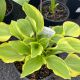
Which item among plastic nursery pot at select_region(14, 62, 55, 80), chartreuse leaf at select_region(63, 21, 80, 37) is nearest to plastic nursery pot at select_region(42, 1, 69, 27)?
chartreuse leaf at select_region(63, 21, 80, 37)

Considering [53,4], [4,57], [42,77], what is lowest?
[42,77]

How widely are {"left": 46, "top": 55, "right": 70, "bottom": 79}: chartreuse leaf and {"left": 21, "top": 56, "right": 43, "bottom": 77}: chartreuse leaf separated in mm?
41

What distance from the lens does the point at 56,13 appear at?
55.0 inches

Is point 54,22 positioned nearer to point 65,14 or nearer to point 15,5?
point 65,14

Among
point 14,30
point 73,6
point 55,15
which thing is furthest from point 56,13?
point 14,30

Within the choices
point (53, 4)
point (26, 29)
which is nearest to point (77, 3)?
point (53, 4)

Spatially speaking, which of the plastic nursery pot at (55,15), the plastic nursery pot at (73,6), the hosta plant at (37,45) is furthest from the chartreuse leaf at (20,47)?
the plastic nursery pot at (73,6)

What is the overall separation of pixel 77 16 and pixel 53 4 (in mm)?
290

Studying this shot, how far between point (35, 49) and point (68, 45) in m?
0.15

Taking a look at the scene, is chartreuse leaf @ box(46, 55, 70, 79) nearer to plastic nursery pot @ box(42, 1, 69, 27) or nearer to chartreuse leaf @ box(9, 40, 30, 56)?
chartreuse leaf @ box(9, 40, 30, 56)

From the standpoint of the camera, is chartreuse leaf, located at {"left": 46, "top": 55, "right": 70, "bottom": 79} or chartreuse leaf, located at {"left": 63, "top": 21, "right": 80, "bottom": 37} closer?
chartreuse leaf, located at {"left": 46, "top": 55, "right": 70, "bottom": 79}

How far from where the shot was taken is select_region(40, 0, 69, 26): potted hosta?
134 centimetres

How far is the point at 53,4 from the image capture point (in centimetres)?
133

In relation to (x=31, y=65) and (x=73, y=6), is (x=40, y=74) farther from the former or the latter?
(x=73, y=6)
